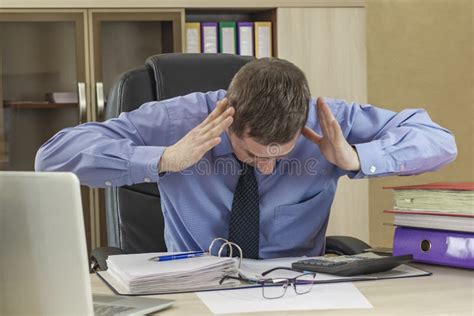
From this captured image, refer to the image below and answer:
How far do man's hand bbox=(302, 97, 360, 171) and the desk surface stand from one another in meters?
0.36

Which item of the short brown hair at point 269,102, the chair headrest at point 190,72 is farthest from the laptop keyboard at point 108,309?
the chair headrest at point 190,72

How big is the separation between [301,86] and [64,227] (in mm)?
909

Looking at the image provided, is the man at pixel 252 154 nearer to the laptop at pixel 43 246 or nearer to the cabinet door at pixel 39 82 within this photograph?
the laptop at pixel 43 246

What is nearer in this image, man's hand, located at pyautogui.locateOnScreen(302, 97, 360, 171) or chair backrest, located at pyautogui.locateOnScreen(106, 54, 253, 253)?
man's hand, located at pyautogui.locateOnScreen(302, 97, 360, 171)

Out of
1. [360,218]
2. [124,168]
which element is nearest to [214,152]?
[124,168]

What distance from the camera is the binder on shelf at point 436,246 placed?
5.63 feet

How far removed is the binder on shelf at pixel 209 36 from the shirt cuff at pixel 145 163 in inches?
67.8

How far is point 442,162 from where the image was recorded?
84.4 inches

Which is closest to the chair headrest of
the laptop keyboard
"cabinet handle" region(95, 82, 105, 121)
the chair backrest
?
the chair backrest

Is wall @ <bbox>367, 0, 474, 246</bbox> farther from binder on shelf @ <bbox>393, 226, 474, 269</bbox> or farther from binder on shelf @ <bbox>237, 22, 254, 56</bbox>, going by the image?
binder on shelf @ <bbox>393, 226, 474, 269</bbox>

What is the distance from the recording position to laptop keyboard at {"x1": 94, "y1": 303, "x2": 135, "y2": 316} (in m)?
1.34

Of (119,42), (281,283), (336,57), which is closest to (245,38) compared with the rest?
(336,57)

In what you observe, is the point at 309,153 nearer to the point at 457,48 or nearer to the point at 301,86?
the point at 301,86

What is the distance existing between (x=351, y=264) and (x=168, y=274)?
0.38m
